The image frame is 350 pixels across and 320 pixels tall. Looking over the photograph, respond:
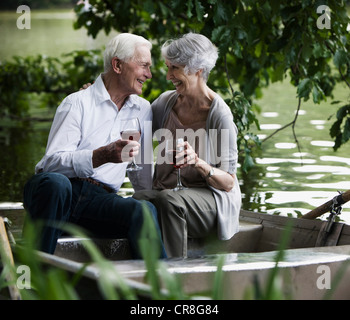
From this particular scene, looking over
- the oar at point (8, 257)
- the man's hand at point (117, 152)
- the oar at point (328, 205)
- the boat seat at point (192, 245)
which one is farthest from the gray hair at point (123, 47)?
the oar at point (328, 205)

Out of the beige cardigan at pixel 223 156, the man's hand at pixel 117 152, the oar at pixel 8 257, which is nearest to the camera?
the oar at pixel 8 257

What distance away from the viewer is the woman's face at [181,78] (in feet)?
11.7

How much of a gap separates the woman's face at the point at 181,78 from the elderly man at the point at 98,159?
0.11m

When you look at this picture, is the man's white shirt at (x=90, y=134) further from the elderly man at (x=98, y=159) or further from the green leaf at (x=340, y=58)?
the green leaf at (x=340, y=58)

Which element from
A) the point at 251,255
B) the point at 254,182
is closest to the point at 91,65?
the point at 254,182

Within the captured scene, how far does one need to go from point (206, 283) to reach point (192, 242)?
821 mm

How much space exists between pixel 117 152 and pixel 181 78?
551 millimetres

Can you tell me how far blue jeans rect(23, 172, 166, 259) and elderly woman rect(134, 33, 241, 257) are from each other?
0.50 ft

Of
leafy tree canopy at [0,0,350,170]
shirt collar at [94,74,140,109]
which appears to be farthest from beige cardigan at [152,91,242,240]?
leafy tree canopy at [0,0,350,170]

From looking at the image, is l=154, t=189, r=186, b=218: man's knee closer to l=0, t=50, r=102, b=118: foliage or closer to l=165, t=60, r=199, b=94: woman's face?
l=165, t=60, r=199, b=94: woman's face

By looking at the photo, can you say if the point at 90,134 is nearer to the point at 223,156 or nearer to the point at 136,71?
the point at 136,71

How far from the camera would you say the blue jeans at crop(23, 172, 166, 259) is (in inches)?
126

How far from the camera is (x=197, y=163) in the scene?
3.39 meters
